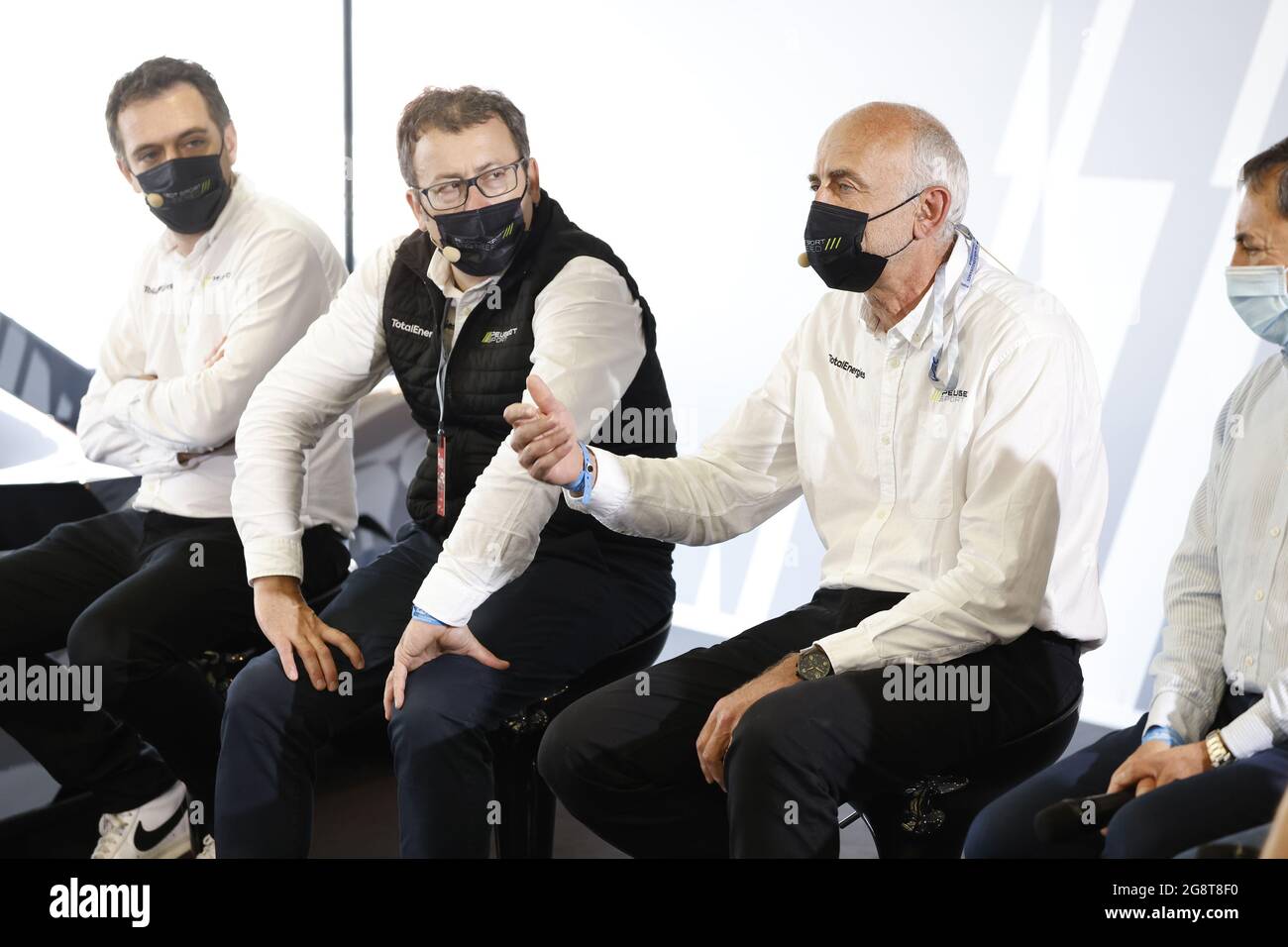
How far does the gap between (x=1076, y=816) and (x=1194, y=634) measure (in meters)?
0.43

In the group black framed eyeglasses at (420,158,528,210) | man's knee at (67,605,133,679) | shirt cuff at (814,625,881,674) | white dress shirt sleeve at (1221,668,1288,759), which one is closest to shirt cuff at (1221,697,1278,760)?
white dress shirt sleeve at (1221,668,1288,759)

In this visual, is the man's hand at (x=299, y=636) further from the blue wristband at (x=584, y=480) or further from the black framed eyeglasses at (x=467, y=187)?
the black framed eyeglasses at (x=467, y=187)

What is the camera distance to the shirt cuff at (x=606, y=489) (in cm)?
203

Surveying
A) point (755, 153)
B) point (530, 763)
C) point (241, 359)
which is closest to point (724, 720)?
point (530, 763)

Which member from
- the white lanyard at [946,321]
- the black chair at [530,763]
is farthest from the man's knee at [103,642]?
the white lanyard at [946,321]

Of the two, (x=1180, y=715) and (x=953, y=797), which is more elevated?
(x=1180, y=715)

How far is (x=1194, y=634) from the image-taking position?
1.82 m

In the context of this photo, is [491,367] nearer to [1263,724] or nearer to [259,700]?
[259,700]

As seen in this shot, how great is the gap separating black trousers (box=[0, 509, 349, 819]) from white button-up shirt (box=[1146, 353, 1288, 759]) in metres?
1.62

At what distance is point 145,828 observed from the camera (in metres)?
2.62

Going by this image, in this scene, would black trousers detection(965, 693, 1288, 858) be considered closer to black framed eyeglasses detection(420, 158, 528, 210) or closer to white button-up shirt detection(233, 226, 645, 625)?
white button-up shirt detection(233, 226, 645, 625)

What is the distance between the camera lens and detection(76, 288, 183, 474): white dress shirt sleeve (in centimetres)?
282

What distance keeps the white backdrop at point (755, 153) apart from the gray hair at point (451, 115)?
4.27 feet
